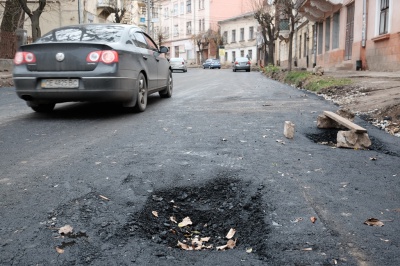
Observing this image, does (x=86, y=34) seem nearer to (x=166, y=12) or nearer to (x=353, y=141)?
(x=353, y=141)

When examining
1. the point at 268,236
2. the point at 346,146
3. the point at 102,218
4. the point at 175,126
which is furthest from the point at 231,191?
the point at 175,126

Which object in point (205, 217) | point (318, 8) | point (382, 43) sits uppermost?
point (318, 8)

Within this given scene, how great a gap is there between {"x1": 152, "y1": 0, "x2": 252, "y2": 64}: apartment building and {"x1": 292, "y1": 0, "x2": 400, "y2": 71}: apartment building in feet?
121

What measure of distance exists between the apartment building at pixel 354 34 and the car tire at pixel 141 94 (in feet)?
35.3

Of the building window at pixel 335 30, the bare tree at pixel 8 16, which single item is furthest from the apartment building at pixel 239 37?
the bare tree at pixel 8 16

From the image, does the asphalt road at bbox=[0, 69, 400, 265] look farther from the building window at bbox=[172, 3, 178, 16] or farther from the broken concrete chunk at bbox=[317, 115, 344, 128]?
the building window at bbox=[172, 3, 178, 16]

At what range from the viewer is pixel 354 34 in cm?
1870

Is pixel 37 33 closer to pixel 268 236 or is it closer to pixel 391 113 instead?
pixel 391 113

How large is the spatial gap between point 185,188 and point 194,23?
6707 cm

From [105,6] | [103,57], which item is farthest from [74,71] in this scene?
[105,6]

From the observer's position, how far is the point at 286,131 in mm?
Result: 4656

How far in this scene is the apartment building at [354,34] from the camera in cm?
1480

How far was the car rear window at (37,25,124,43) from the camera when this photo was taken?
248 inches

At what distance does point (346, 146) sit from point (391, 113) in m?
2.41
